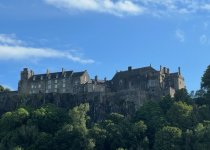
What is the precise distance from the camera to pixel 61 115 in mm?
78500

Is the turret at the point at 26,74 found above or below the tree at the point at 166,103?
above

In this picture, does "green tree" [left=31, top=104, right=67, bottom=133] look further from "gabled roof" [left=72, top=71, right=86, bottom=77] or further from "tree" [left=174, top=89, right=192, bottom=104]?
"gabled roof" [left=72, top=71, right=86, bottom=77]

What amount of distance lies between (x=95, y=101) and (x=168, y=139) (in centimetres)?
2039

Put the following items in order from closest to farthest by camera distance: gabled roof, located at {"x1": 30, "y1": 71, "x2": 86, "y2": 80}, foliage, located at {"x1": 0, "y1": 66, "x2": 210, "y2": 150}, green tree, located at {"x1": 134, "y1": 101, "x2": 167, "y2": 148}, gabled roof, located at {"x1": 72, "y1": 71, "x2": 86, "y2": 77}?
1. foliage, located at {"x1": 0, "y1": 66, "x2": 210, "y2": 150}
2. green tree, located at {"x1": 134, "y1": 101, "x2": 167, "y2": 148}
3. gabled roof, located at {"x1": 72, "y1": 71, "x2": 86, "y2": 77}
4. gabled roof, located at {"x1": 30, "y1": 71, "x2": 86, "y2": 80}

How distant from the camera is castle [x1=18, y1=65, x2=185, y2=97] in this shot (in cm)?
8625

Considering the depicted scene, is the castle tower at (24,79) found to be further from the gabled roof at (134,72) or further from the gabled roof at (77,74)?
the gabled roof at (134,72)

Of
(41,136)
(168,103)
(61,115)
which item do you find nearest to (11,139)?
(41,136)

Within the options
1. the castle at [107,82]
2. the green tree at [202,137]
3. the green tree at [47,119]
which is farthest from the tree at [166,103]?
the green tree at [47,119]

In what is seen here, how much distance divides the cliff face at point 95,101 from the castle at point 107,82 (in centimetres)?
180

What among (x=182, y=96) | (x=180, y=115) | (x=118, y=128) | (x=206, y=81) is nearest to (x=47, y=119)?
(x=118, y=128)

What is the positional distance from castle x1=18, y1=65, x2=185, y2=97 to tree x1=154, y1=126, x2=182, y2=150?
1597cm

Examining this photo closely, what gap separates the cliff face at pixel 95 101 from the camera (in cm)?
8162

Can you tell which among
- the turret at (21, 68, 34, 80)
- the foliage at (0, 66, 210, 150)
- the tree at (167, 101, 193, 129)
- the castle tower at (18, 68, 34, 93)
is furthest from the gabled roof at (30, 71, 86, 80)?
the tree at (167, 101, 193, 129)

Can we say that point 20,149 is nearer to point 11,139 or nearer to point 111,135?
point 11,139
